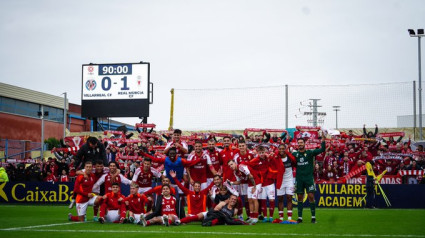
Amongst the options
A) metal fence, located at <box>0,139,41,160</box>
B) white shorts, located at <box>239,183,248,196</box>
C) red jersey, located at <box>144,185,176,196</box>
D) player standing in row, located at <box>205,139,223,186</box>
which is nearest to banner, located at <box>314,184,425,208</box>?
white shorts, located at <box>239,183,248,196</box>

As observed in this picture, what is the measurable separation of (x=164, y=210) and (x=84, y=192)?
3133 millimetres

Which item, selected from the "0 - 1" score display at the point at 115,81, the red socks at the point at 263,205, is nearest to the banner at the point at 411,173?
the red socks at the point at 263,205

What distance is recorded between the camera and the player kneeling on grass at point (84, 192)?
15586 mm

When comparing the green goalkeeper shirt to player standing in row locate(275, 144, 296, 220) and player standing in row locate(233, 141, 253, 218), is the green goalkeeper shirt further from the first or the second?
player standing in row locate(233, 141, 253, 218)

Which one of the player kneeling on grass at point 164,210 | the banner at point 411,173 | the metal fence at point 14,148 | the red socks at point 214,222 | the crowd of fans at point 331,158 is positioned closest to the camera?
the red socks at point 214,222

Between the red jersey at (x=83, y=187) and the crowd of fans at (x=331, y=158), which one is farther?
the crowd of fans at (x=331, y=158)

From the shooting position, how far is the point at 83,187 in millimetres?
15961

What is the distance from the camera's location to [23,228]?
42.3ft

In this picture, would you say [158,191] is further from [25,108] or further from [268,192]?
[25,108]

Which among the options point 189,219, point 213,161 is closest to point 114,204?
point 189,219

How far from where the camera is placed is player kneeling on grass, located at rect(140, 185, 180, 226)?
1394 cm

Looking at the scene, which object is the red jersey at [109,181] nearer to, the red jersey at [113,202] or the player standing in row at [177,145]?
the red jersey at [113,202]

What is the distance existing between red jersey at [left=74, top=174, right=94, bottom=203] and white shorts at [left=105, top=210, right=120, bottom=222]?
40.8 inches

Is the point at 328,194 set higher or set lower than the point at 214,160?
lower
